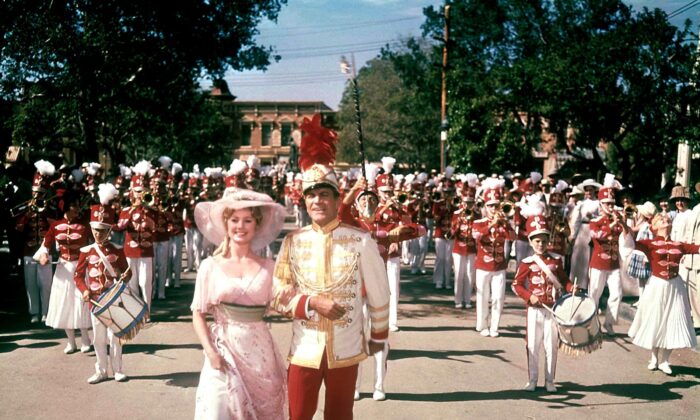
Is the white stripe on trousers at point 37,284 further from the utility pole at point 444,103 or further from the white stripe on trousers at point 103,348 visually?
the utility pole at point 444,103

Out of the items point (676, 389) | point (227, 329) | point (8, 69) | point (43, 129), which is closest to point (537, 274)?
point (676, 389)

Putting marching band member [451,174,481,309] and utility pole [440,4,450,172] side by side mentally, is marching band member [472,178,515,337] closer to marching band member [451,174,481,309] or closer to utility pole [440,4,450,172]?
marching band member [451,174,481,309]

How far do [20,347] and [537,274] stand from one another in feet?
23.1

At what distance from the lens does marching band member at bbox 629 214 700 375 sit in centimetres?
820

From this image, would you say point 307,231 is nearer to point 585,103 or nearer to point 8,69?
point 8,69

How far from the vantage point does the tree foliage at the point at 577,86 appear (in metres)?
18.7

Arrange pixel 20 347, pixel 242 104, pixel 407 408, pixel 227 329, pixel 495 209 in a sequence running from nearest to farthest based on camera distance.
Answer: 1. pixel 227 329
2. pixel 407 408
3. pixel 20 347
4. pixel 495 209
5. pixel 242 104

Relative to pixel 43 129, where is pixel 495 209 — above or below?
below

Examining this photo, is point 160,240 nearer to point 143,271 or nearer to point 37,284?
point 143,271

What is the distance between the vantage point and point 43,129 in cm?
2305

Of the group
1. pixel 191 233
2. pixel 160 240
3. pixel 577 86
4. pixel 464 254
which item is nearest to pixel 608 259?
pixel 464 254

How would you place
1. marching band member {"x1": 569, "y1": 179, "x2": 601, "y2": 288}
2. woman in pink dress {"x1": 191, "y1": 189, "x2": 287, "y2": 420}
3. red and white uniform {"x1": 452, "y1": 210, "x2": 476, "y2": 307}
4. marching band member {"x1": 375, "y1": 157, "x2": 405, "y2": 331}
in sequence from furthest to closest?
marching band member {"x1": 569, "y1": 179, "x2": 601, "y2": 288} → red and white uniform {"x1": 452, "y1": 210, "x2": 476, "y2": 307} → marching band member {"x1": 375, "y1": 157, "x2": 405, "y2": 331} → woman in pink dress {"x1": 191, "y1": 189, "x2": 287, "y2": 420}

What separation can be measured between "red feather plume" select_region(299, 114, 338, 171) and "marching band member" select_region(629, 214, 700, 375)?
5375mm

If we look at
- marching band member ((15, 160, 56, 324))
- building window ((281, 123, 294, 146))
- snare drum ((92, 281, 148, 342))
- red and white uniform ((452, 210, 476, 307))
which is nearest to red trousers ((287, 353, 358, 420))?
snare drum ((92, 281, 148, 342))
